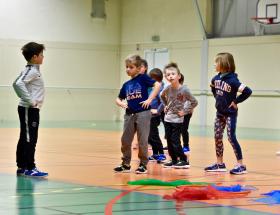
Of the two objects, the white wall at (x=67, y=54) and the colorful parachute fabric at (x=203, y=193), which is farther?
the white wall at (x=67, y=54)

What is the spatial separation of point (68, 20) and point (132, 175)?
2214cm

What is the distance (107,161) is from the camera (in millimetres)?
11477

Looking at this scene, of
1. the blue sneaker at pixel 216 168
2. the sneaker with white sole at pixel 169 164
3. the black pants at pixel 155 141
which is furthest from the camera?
the black pants at pixel 155 141

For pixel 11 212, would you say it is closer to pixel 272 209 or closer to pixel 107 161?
pixel 272 209

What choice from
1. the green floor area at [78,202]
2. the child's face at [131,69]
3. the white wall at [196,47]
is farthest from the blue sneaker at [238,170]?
the white wall at [196,47]

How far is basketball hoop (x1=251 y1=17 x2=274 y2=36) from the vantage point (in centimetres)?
2545

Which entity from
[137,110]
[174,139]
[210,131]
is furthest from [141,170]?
[210,131]

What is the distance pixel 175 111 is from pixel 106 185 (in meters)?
2.80

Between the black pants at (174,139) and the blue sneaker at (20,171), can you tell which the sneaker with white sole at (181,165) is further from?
the blue sneaker at (20,171)

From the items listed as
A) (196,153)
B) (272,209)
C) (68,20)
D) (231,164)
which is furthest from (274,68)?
(272,209)

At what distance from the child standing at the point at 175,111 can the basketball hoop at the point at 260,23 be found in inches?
609

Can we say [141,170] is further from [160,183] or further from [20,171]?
[20,171]

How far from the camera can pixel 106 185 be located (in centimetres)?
823

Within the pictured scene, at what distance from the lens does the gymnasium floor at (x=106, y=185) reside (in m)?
6.42
